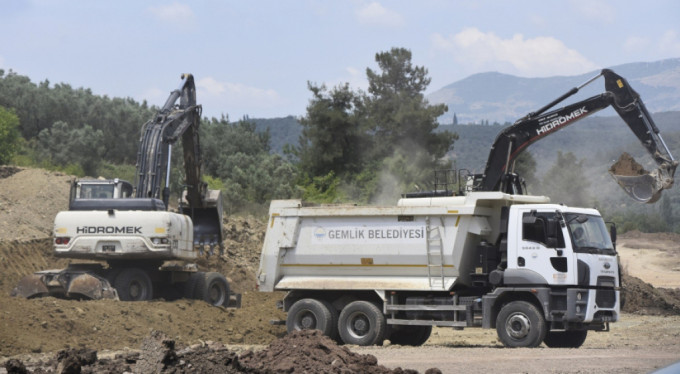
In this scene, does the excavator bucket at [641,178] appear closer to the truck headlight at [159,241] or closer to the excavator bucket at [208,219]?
the excavator bucket at [208,219]

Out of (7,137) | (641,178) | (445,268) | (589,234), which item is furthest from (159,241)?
(7,137)

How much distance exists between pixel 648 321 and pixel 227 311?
13.2 m

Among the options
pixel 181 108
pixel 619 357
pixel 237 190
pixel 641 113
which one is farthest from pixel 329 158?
pixel 619 357

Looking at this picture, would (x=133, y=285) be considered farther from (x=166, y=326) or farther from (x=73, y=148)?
(x=73, y=148)

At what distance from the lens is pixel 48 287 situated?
74.0ft

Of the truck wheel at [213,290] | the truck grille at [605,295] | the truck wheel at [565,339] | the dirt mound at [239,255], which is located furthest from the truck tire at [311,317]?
the dirt mound at [239,255]

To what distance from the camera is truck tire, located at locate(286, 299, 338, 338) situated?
20.7 meters

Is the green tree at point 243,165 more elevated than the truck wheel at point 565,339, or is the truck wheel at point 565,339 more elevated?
the green tree at point 243,165

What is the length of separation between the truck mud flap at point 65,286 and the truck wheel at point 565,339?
10.3m

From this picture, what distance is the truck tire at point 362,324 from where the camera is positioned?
2019 centimetres

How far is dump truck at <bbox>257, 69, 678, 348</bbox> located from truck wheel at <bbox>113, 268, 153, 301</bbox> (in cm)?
Answer: 410

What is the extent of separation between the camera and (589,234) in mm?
19344

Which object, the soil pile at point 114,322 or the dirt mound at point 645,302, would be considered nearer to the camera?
the soil pile at point 114,322

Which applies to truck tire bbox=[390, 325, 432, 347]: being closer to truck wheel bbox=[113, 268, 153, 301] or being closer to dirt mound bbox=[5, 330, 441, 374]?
truck wheel bbox=[113, 268, 153, 301]
